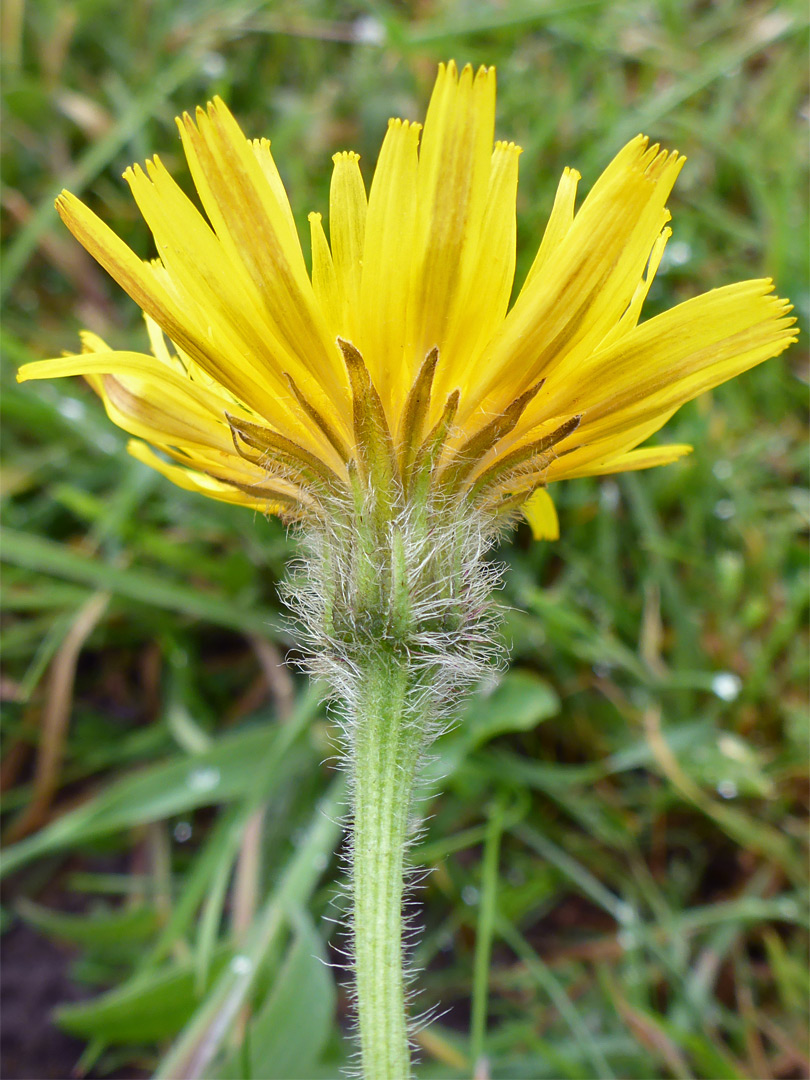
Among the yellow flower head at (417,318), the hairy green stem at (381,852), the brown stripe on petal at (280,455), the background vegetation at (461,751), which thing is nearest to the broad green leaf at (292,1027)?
the background vegetation at (461,751)

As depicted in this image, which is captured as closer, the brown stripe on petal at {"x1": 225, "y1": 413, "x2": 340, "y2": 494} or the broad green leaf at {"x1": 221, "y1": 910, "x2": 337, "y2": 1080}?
the brown stripe on petal at {"x1": 225, "y1": 413, "x2": 340, "y2": 494}

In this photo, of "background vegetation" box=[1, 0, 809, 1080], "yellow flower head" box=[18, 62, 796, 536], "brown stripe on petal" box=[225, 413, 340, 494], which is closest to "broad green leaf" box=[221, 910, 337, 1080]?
"background vegetation" box=[1, 0, 809, 1080]

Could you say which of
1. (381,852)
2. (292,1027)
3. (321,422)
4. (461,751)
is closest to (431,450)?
(321,422)

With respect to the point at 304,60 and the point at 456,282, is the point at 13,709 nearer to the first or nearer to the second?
the point at 456,282

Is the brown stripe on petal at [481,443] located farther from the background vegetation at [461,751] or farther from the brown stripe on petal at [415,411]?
the background vegetation at [461,751]

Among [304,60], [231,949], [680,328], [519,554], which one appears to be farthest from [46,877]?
[304,60]

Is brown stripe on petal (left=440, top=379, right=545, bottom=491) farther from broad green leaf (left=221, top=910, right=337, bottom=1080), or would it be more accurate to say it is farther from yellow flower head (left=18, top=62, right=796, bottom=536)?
broad green leaf (left=221, top=910, right=337, bottom=1080)

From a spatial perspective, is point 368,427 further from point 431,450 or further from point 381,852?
point 381,852
